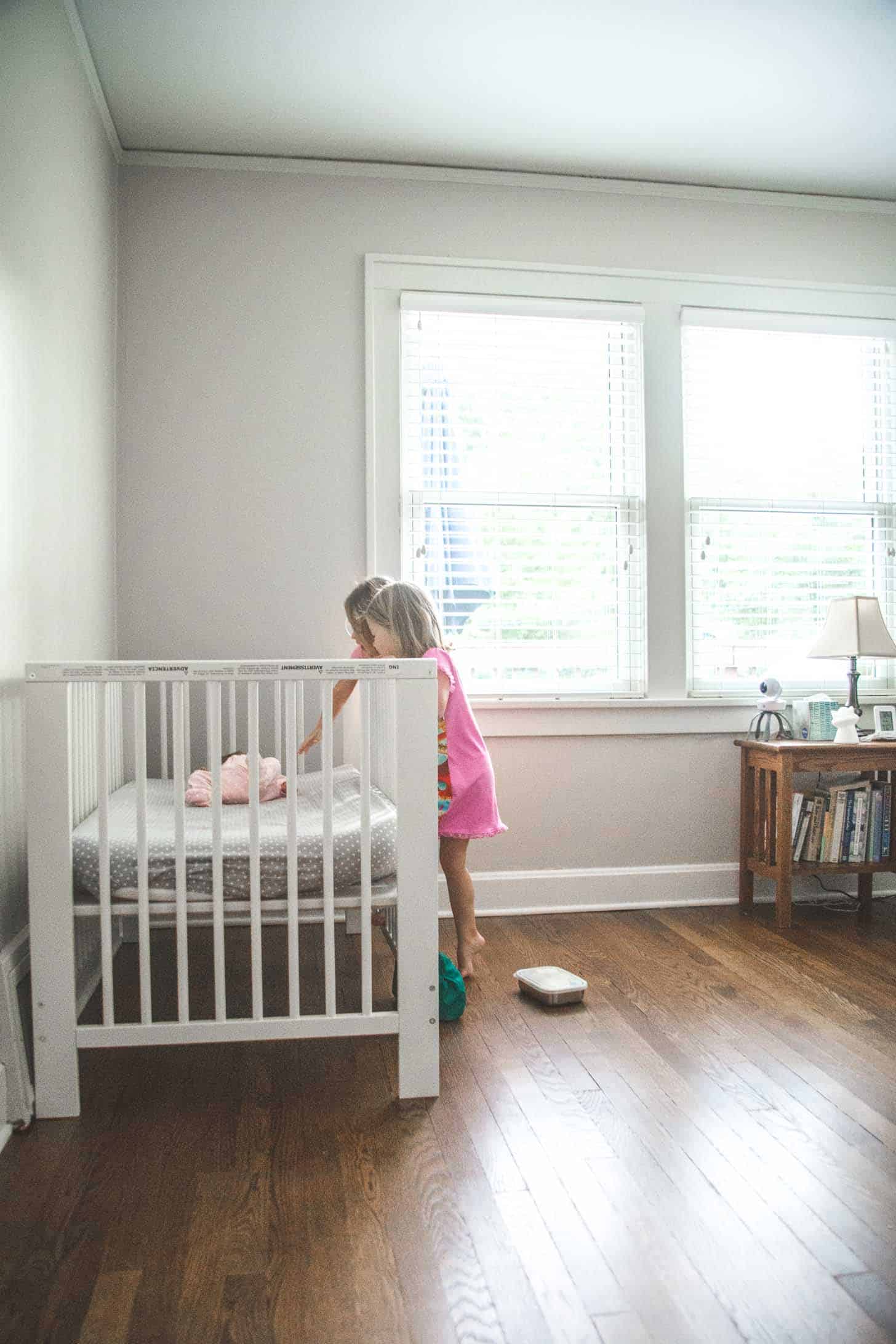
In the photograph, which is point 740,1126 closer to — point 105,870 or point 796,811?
point 105,870

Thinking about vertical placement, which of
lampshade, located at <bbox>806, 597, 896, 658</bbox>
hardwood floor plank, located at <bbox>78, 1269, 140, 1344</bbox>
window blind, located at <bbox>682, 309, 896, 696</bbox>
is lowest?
hardwood floor plank, located at <bbox>78, 1269, 140, 1344</bbox>

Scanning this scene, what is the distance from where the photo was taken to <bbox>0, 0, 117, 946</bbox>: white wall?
196 centimetres

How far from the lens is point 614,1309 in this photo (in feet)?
4.07

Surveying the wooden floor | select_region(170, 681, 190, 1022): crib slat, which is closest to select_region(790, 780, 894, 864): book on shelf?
the wooden floor

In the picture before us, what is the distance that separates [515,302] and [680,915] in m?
2.08

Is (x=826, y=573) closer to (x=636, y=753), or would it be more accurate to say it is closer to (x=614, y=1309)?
(x=636, y=753)

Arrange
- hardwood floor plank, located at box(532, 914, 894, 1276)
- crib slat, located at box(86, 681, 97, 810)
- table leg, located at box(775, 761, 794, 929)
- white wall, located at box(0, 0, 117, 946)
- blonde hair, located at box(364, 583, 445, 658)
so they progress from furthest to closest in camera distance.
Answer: table leg, located at box(775, 761, 794, 929)
blonde hair, located at box(364, 583, 445, 658)
crib slat, located at box(86, 681, 97, 810)
white wall, located at box(0, 0, 117, 946)
hardwood floor plank, located at box(532, 914, 894, 1276)

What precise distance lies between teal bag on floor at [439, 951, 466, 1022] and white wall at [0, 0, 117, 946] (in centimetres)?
91

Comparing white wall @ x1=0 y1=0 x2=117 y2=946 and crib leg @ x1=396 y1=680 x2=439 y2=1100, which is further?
white wall @ x1=0 y1=0 x2=117 y2=946

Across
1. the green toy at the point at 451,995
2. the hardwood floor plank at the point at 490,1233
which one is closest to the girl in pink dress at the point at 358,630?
the green toy at the point at 451,995

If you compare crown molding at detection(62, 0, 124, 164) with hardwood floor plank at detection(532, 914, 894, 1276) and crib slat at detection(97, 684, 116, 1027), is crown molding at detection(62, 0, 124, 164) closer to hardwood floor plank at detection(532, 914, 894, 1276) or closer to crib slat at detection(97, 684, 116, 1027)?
crib slat at detection(97, 684, 116, 1027)

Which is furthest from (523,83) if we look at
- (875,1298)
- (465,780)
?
(875,1298)

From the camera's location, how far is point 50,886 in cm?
178

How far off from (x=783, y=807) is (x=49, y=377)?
2.38m
